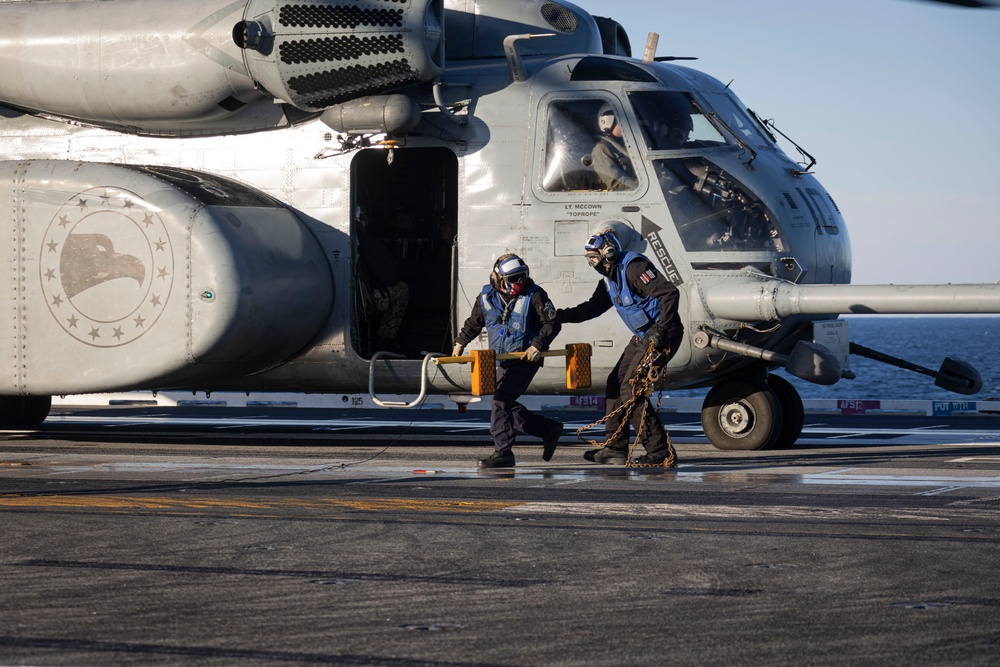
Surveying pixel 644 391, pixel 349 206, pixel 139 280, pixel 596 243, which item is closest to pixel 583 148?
pixel 596 243

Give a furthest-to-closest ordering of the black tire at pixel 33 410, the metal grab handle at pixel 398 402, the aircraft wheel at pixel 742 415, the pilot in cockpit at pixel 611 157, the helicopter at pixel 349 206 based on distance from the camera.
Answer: the black tire at pixel 33 410, the aircraft wheel at pixel 742 415, the pilot in cockpit at pixel 611 157, the helicopter at pixel 349 206, the metal grab handle at pixel 398 402

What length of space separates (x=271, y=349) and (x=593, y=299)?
3.17 m

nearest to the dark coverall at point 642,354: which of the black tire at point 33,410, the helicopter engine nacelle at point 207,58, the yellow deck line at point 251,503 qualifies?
the yellow deck line at point 251,503

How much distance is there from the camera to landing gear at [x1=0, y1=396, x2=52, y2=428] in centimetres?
1578

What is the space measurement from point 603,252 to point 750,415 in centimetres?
266

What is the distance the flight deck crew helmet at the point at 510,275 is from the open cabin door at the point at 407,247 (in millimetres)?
2173

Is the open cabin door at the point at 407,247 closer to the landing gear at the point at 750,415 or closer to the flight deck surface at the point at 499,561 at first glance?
the flight deck surface at the point at 499,561

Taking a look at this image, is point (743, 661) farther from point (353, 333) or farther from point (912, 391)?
point (912, 391)

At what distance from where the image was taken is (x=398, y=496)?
886 centimetres

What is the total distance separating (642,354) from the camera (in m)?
10.8

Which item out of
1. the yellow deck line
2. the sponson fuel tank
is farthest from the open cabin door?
the yellow deck line

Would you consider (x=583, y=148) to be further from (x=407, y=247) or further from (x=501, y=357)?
(x=407, y=247)

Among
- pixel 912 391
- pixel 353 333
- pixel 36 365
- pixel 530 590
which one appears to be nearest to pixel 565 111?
pixel 353 333

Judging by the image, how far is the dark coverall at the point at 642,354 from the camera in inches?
418
